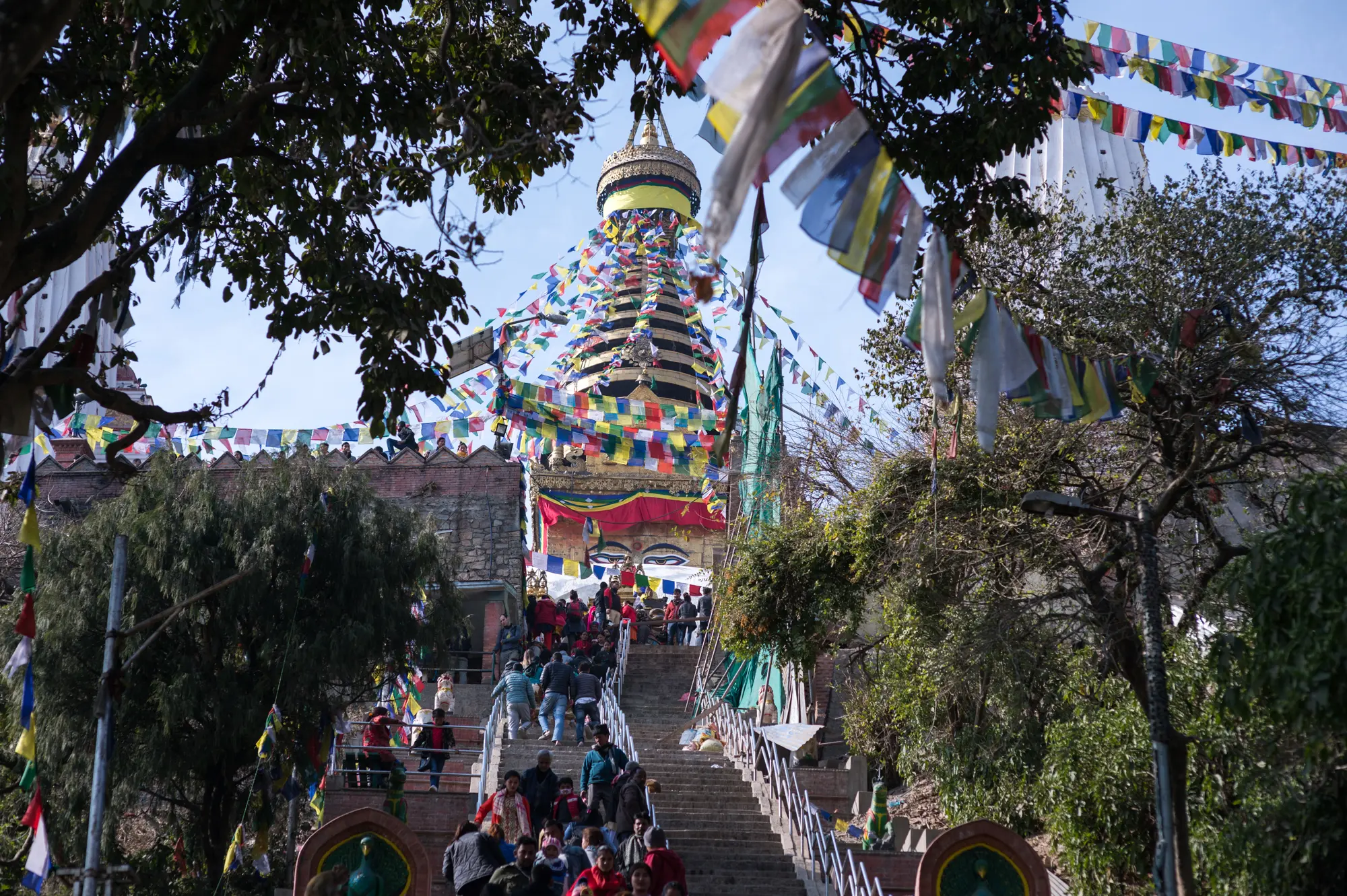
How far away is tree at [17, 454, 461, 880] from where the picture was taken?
51.0ft

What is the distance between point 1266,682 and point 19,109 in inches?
315

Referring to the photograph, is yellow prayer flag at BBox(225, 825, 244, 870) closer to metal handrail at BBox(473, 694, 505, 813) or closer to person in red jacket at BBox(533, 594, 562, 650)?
metal handrail at BBox(473, 694, 505, 813)

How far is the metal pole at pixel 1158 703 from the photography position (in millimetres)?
8625

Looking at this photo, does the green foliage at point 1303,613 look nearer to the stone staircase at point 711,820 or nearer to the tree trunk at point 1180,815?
the tree trunk at point 1180,815

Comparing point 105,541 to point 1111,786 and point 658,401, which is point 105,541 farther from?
point 658,401

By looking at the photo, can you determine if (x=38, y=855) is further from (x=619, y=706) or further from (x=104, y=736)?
(x=619, y=706)

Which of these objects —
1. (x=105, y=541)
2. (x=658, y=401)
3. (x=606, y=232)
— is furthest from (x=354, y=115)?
(x=658, y=401)

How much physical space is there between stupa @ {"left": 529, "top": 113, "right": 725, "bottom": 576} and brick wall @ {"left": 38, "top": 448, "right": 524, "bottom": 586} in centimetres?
403

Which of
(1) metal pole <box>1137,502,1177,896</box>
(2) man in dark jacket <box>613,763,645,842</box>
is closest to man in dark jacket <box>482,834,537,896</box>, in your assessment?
(2) man in dark jacket <box>613,763,645,842</box>

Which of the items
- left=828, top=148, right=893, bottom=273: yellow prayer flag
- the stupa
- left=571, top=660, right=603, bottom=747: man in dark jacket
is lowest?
left=571, top=660, right=603, bottom=747: man in dark jacket

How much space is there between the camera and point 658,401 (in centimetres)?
4884

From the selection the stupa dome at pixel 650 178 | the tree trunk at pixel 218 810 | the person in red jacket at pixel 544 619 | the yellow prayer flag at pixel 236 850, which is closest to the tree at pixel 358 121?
the yellow prayer flag at pixel 236 850

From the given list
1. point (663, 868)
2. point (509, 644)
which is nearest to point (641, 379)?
point (509, 644)

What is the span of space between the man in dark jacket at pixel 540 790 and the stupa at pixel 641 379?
44.0 feet
